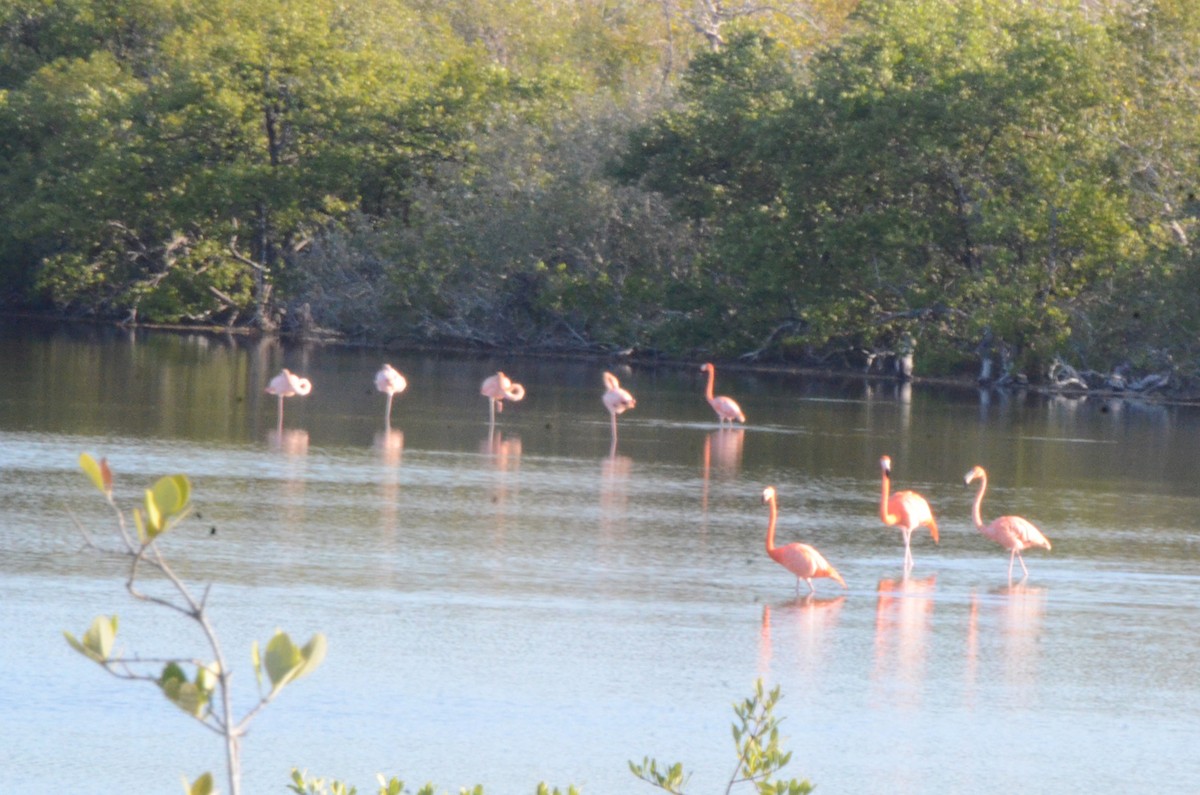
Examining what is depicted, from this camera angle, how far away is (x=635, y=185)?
36281 millimetres

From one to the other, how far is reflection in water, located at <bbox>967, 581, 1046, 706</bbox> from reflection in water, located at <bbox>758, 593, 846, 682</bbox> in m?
0.69

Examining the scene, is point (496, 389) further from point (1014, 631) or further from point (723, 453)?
point (1014, 631)

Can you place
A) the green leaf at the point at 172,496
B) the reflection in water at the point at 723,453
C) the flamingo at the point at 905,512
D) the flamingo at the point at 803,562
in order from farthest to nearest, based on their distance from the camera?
the reflection in water at the point at 723,453 < the flamingo at the point at 905,512 < the flamingo at the point at 803,562 < the green leaf at the point at 172,496

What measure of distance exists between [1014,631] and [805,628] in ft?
3.54

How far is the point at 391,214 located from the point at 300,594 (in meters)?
34.5

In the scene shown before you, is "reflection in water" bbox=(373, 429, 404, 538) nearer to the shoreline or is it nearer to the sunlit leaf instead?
the sunlit leaf

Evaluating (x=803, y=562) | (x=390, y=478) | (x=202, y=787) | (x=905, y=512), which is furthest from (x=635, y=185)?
(x=202, y=787)

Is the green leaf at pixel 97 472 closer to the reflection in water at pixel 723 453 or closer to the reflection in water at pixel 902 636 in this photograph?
the reflection in water at pixel 902 636

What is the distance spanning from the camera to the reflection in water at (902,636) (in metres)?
7.96

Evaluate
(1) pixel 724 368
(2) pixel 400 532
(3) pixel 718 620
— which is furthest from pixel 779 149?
(3) pixel 718 620

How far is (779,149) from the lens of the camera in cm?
3234

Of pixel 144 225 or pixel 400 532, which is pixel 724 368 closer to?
pixel 144 225

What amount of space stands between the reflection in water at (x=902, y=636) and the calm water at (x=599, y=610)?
0.09ft

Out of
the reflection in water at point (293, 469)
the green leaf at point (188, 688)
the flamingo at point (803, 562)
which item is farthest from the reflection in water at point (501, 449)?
the green leaf at point (188, 688)
